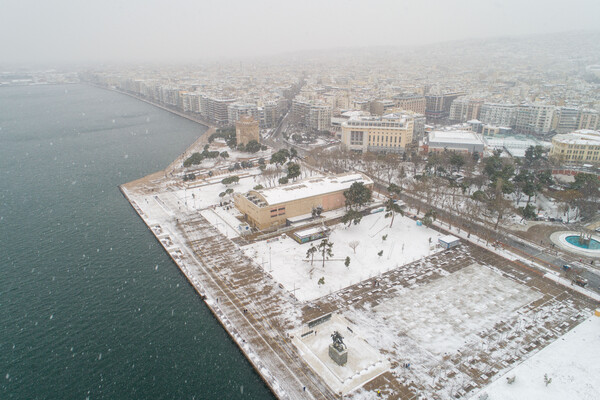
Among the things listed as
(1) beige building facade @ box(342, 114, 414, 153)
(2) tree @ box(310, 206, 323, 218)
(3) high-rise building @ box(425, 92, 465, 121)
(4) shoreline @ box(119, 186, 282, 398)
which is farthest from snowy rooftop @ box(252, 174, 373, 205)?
(3) high-rise building @ box(425, 92, 465, 121)

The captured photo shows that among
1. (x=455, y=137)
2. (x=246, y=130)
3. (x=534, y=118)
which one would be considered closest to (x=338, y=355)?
(x=246, y=130)

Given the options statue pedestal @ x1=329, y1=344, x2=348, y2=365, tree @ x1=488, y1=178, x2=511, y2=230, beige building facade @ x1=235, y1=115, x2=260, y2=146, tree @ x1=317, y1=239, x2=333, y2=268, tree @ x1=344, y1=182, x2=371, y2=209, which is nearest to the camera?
statue pedestal @ x1=329, y1=344, x2=348, y2=365

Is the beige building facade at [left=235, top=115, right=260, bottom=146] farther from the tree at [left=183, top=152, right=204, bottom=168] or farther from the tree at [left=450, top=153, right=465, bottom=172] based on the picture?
the tree at [left=450, top=153, right=465, bottom=172]

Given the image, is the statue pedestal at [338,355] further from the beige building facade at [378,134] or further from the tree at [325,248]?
the beige building facade at [378,134]

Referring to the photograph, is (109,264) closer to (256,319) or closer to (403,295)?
(256,319)

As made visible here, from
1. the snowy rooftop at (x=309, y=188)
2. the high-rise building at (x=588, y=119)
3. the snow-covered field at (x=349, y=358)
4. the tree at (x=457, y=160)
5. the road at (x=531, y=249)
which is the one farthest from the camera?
the high-rise building at (x=588, y=119)

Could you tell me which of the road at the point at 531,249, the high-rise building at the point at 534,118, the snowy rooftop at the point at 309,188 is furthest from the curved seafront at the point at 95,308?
the high-rise building at the point at 534,118

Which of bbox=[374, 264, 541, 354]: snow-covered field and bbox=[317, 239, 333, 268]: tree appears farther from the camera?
bbox=[317, 239, 333, 268]: tree
